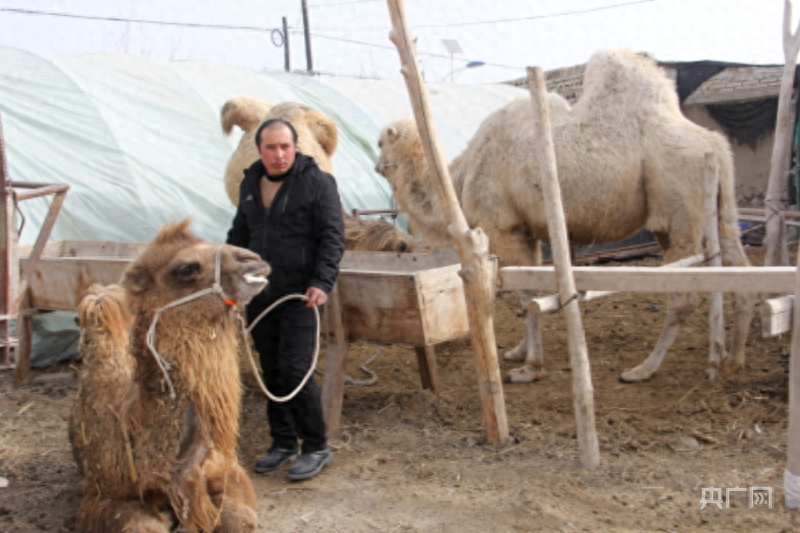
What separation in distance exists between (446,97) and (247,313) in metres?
12.2

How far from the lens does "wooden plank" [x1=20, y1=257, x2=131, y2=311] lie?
5371mm

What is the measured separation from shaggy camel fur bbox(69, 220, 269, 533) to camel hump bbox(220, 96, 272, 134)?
155 inches

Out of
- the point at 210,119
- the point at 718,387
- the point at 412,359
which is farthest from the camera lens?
the point at 210,119

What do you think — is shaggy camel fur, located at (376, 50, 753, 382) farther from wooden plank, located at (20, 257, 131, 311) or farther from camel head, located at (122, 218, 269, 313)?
camel head, located at (122, 218, 269, 313)

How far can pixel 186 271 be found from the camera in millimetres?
2973

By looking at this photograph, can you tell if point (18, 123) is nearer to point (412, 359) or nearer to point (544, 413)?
point (412, 359)

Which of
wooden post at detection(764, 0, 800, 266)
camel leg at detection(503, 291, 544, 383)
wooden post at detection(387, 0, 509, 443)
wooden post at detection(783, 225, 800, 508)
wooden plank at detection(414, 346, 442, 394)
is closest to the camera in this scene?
wooden post at detection(783, 225, 800, 508)

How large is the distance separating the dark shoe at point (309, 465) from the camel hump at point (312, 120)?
11.0ft

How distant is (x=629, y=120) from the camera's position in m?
5.94

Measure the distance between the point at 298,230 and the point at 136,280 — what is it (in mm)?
983

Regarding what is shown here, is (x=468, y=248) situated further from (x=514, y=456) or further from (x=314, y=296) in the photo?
(x=514, y=456)

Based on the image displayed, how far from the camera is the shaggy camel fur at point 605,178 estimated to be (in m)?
5.68

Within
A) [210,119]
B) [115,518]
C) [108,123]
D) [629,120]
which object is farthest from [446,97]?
[115,518]

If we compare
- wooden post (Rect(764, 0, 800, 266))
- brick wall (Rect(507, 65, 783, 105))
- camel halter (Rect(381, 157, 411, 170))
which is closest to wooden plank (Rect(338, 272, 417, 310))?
camel halter (Rect(381, 157, 411, 170))
